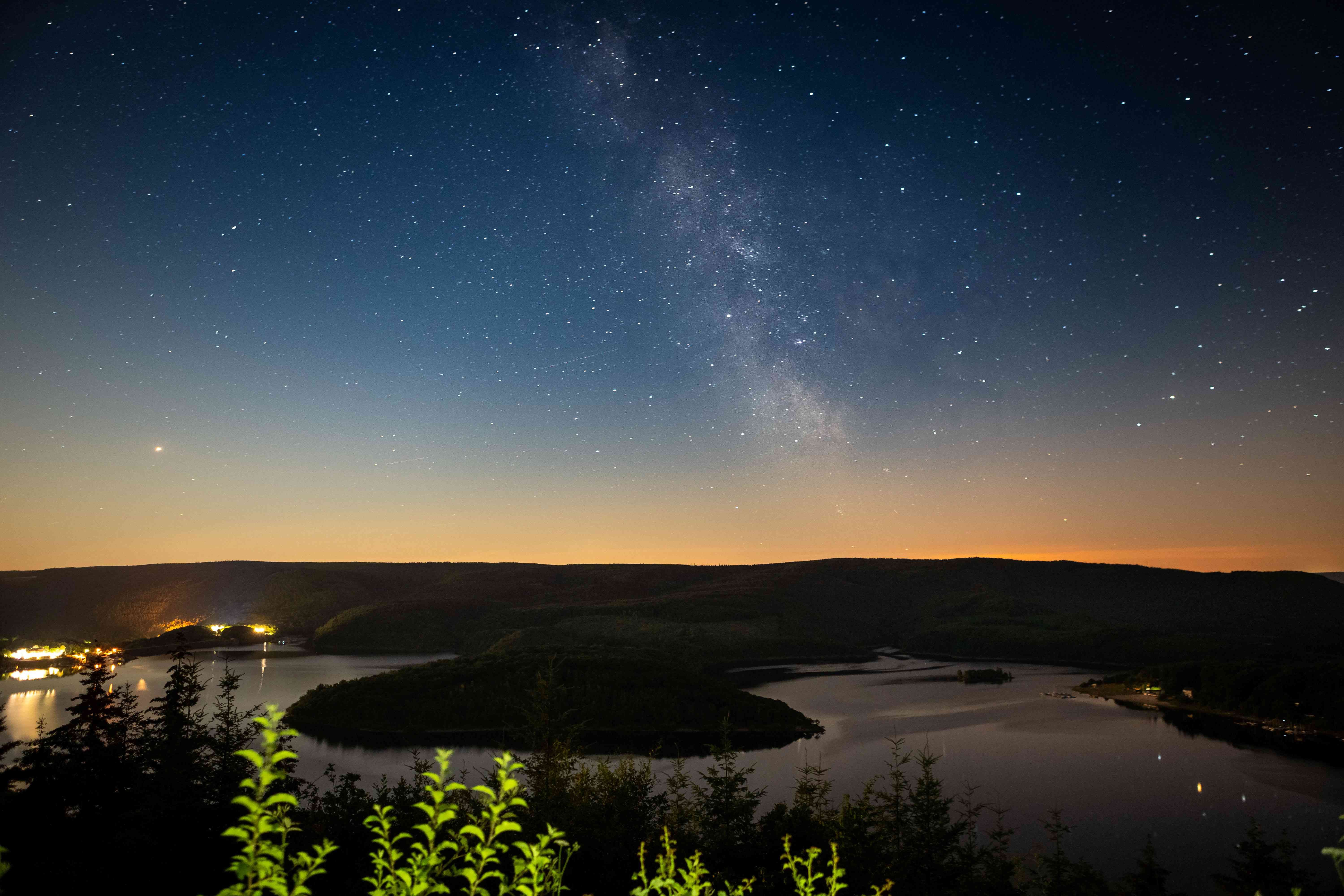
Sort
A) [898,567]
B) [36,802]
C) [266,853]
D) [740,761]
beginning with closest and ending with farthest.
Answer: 1. [266,853]
2. [36,802]
3. [740,761]
4. [898,567]

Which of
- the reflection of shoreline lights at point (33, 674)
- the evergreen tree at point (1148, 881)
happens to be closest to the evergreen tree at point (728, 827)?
the evergreen tree at point (1148, 881)

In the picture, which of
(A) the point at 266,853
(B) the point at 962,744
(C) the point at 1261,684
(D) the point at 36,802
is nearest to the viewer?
(A) the point at 266,853

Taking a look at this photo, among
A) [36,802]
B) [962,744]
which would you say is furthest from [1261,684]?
[36,802]

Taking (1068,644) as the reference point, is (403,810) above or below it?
above

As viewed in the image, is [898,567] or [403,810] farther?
[898,567]

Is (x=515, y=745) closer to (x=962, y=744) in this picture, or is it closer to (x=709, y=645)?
(x=962, y=744)

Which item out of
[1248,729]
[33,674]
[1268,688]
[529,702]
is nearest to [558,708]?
[529,702]

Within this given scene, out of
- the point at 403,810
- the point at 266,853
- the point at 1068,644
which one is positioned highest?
the point at 266,853

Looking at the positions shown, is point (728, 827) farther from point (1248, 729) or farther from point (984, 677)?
point (984, 677)
